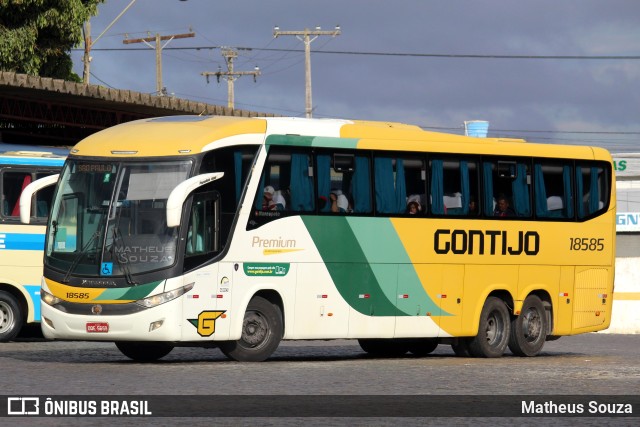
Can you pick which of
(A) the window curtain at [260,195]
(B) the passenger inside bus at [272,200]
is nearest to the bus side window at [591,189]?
(B) the passenger inside bus at [272,200]

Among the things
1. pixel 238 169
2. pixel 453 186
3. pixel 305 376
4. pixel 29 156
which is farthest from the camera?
pixel 29 156

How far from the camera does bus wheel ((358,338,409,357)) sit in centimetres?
2380

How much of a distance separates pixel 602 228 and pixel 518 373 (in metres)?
6.93

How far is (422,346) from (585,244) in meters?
3.27

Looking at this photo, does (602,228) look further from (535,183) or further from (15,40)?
(15,40)

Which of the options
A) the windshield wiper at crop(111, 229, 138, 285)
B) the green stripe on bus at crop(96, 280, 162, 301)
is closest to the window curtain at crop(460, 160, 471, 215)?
the green stripe on bus at crop(96, 280, 162, 301)

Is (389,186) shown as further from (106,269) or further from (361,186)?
(106,269)

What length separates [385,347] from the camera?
24.5 meters

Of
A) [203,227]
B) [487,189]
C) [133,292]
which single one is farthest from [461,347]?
[133,292]

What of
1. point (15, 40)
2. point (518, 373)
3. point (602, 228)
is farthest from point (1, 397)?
point (15, 40)

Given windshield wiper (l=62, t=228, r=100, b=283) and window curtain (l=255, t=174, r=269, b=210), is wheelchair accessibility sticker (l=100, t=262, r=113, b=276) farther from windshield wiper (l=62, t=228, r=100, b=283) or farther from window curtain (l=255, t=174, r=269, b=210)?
window curtain (l=255, t=174, r=269, b=210)

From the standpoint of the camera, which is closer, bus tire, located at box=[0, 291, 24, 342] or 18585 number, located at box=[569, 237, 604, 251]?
18585 number, located at box=[569, 237, 604, 251]

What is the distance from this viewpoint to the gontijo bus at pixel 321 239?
1911 centimetres

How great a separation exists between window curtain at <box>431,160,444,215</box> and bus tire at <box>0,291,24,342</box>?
8.01 meters
